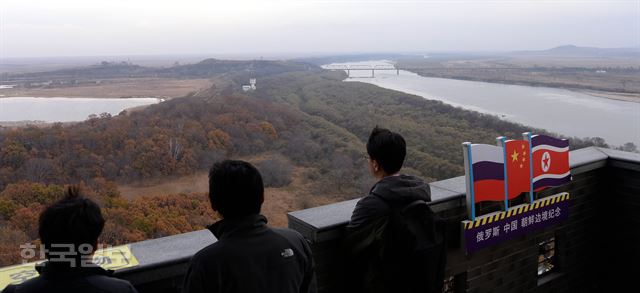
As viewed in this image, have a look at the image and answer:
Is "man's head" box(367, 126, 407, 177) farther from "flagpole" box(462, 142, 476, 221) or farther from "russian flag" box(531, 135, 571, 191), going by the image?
"russian flag" box(531, 135, 571, 191)

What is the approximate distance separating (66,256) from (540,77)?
127 feet

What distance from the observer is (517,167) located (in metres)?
2.74

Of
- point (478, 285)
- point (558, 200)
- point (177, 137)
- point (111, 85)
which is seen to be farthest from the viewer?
point (111, 85)

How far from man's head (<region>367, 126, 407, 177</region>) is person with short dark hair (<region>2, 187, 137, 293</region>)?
0.94 meters

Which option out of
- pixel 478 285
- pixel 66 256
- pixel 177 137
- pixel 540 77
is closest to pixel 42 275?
pixel 66 256

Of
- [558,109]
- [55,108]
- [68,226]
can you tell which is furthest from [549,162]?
[558,109]

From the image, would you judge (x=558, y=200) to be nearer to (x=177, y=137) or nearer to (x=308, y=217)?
(x=308, y=217)

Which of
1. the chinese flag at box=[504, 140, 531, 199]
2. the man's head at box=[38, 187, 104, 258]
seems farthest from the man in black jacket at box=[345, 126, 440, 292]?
the chinese flag at box=[504, 140, 531, 199]

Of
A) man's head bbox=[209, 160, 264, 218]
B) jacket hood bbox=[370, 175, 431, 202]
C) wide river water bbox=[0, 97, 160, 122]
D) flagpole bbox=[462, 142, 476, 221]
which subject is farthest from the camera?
wide river water bbox=[0, 97, 160, 122]

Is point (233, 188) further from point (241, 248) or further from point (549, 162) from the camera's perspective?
point (549, 162)

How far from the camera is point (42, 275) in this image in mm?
1131

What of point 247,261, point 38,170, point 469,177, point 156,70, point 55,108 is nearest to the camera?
point 247,261

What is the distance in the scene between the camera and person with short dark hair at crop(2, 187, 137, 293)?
1.11m

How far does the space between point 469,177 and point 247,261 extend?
1.59 m
